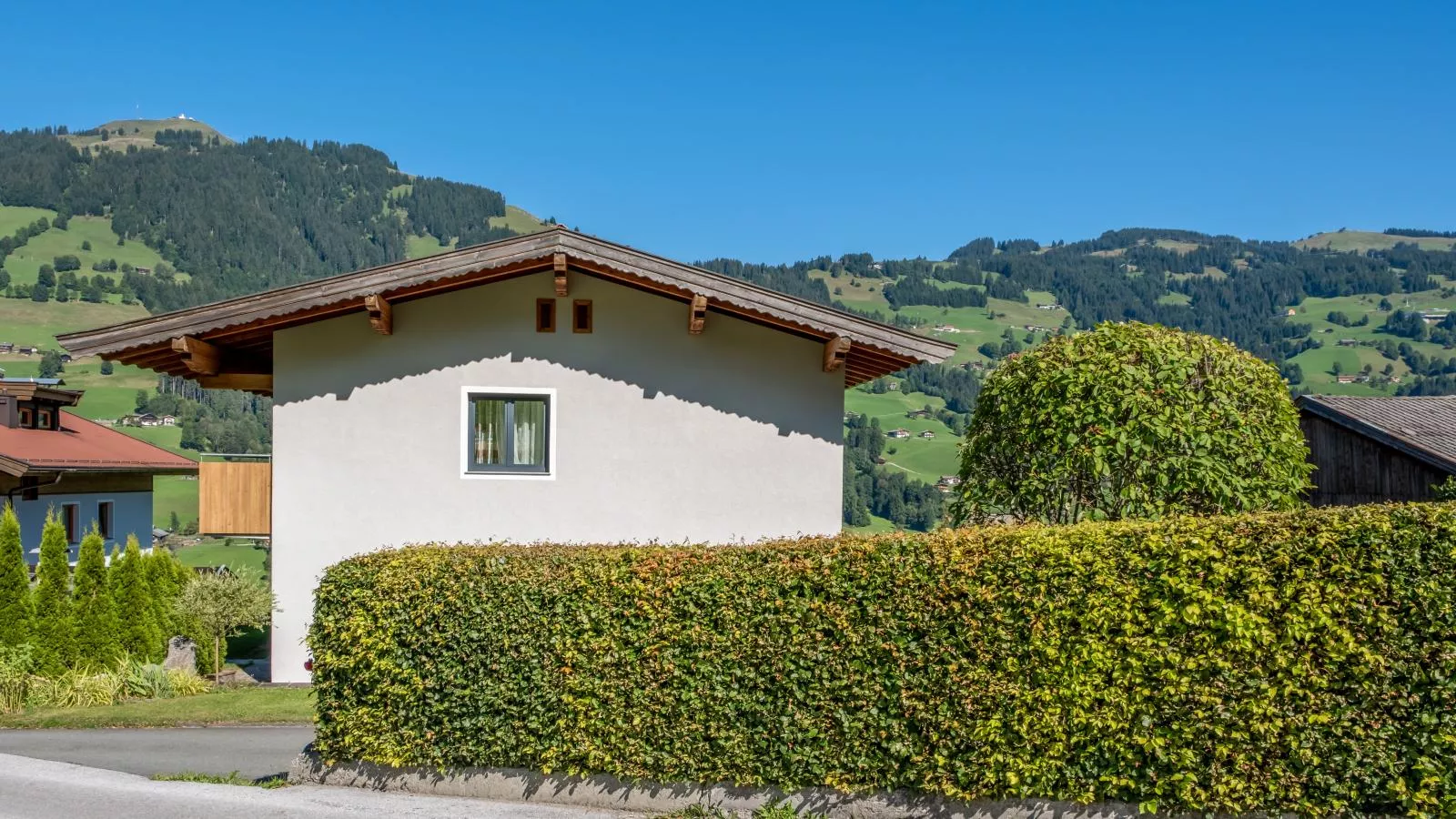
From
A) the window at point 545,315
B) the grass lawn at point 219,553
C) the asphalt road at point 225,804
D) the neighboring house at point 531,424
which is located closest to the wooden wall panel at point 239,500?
the neighboring house at point 531,424

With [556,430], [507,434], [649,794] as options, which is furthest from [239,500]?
[649,794]

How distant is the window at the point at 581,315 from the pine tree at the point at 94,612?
11.5m

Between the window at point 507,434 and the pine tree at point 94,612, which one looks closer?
the window at point 507,434

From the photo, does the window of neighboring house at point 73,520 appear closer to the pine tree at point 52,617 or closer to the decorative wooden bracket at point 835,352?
the pine tree at point 52,617

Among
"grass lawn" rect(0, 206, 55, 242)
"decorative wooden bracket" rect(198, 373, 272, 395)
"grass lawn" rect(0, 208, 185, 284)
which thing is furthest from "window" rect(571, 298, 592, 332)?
"grass lawn" rect(0, 206, 55, 242)

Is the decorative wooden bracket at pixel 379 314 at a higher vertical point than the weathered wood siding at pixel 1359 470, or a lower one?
higher

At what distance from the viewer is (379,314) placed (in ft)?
48.0

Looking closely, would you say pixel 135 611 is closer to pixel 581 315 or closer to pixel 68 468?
pixel 581 315

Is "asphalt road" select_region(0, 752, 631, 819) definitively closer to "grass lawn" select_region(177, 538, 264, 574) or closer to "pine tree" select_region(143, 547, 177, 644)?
"pine tree" select_region(143, 547, 177, 644)

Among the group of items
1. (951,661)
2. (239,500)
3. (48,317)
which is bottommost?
(951,661)

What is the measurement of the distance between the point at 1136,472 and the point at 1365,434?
57.6 ft

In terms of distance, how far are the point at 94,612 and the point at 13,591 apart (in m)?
1.35

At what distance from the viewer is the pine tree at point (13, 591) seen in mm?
20406

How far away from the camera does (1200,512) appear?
34.6 feet
